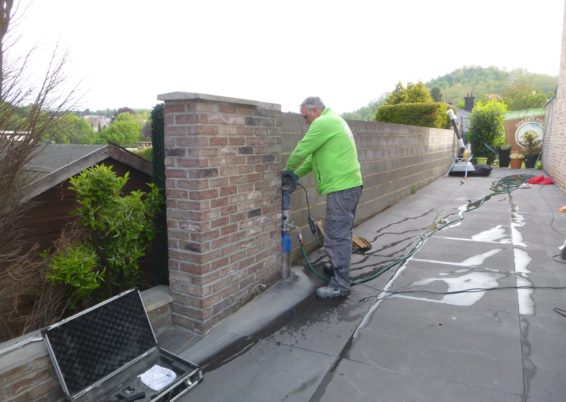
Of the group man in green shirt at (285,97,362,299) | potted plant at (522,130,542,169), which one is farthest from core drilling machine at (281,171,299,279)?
potted plant at (522,130,542,169)

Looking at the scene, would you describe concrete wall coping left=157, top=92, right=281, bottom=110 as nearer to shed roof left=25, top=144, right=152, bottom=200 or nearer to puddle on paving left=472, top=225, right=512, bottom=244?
shed roof left=25, top=144, right=152, bottom=200

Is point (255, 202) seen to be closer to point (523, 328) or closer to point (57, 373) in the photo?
point (57, 373)

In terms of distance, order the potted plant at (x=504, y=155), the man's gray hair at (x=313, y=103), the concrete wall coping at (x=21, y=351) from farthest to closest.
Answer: the potted plant at (x=504, y=155)
the man's gray hair at (x=313, y=103)
the concrete wall coping at (x=21, y=351)

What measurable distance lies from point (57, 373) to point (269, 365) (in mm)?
1227

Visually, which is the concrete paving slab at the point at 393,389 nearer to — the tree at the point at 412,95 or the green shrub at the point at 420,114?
the green shrub at the point at 420,114

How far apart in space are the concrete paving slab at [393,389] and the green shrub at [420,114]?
14.8 meters

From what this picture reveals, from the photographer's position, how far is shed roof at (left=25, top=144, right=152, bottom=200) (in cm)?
270

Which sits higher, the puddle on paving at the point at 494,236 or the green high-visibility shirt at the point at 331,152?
the green high-visibility shirt at the point at 331,152

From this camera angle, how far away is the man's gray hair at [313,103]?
3.76 metres

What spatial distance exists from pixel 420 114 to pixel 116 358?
15.7 m

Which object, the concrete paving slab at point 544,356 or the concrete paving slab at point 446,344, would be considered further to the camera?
the concrete paving slab at point 446,344

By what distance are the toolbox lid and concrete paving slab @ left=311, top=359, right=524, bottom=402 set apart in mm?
1225

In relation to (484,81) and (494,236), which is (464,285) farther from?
(484,81)

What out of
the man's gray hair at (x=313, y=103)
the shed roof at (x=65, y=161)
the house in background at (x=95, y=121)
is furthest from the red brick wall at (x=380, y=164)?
the house in background at (x=95, y=121)
